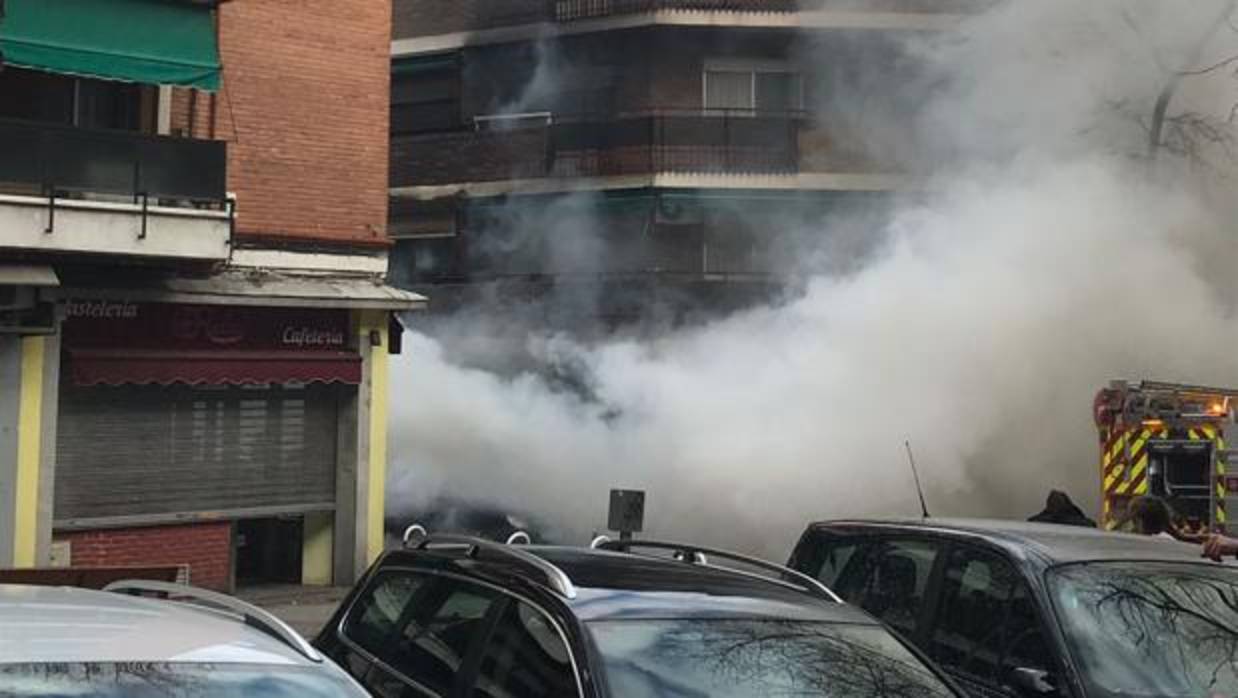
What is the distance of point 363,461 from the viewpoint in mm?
12977

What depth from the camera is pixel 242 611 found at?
3424 mm

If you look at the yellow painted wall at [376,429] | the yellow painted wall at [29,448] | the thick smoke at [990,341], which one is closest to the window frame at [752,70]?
the thick smoke at [990,341]

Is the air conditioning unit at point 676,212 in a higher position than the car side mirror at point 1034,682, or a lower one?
higher

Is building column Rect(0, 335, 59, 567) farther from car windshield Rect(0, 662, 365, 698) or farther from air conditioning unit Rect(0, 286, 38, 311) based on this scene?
car windshield Rect(0, 662, 365, 698)

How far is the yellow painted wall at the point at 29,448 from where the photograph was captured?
10719mm

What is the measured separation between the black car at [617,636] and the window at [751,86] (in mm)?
17156

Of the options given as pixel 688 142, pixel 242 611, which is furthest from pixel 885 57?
pixel 242 611

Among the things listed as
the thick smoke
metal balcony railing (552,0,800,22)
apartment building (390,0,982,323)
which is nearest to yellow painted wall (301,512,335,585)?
the thick smoke

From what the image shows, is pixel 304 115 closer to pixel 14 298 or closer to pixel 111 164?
pixel 111 164

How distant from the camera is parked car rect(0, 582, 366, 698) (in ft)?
8.63

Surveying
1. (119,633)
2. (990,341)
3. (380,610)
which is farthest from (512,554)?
(990,341)

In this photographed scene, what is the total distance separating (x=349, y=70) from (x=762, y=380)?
5.22m

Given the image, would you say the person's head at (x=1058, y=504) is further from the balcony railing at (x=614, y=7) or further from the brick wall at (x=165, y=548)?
the balcony railing at (x=614, y=7)

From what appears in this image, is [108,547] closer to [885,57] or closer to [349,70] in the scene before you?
[349,70]
